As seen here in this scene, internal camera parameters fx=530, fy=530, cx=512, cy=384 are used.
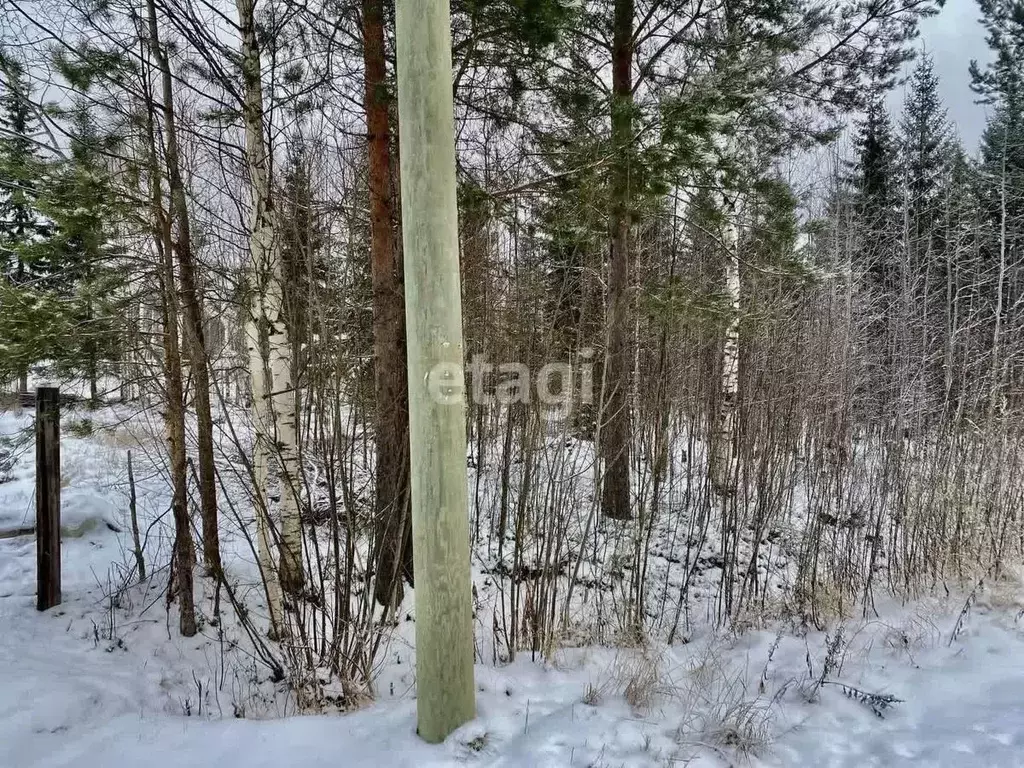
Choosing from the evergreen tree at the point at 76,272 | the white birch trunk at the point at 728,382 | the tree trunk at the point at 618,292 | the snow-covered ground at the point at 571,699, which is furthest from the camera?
the tree trunk at the point at 618,292

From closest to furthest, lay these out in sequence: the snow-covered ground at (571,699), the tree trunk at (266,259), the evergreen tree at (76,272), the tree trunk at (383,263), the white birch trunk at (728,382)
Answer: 1. the snow-covered ground at (571,699)
2. the evergreen tree at (76,272)
3. the tree trunk at (266,259)
4. the tree trunk at (383,263)
5. the white birch trunk at (728,382)

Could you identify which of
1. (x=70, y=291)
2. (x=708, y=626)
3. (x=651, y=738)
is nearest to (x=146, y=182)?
(x=70, y=291)

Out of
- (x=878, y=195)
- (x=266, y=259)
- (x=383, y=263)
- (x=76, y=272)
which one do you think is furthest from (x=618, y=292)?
(x=878, y=195)

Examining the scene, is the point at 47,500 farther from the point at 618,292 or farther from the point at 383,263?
the point at 618,292

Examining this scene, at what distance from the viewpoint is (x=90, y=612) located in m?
4.18

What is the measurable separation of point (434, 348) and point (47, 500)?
13.5 feet

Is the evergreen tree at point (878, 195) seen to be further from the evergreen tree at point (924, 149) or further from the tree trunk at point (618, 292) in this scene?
the tree trunk at point (618, 292)

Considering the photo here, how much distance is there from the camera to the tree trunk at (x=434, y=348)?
6.00 ft

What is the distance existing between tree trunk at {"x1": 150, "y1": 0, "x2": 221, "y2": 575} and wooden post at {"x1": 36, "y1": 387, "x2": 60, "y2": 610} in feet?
3.90

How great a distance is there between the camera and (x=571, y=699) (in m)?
2.45

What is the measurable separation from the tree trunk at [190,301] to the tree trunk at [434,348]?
2.33m

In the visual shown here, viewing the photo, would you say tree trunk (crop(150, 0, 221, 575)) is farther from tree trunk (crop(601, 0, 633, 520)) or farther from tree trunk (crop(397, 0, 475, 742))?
tree trunk (crop(601, 0, 633, 520))

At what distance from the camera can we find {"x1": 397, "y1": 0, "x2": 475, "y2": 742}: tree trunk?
6.00ft

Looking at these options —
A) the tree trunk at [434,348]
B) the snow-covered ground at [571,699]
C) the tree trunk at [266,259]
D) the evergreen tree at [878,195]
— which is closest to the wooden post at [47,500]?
the snow-covered ground at [571,699]
